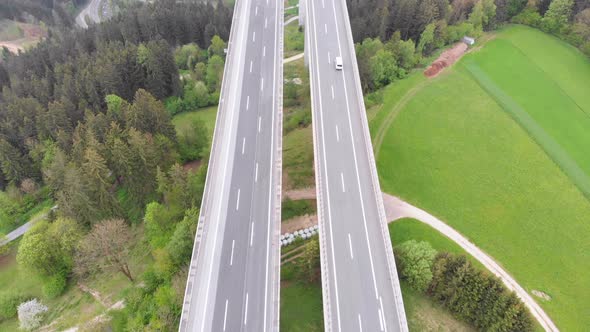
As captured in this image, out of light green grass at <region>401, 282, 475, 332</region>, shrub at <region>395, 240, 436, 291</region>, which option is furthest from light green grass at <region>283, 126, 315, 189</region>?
light green grass at <region>401, 282, 475, 332</region>

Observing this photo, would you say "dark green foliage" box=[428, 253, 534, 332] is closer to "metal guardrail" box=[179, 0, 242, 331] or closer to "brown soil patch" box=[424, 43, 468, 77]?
"metal guardrail" box=[179, 0, 242, 331]

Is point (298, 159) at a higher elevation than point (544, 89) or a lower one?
higher

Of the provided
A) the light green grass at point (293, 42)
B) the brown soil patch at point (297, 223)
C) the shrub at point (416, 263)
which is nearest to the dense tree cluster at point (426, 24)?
the light green grass at point (293, 42)

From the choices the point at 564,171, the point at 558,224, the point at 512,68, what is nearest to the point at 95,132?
the point at 558,224

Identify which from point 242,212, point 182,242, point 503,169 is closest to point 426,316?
point 242,212

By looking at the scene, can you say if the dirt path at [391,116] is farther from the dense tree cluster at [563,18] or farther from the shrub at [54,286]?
the shrub at [54,286]

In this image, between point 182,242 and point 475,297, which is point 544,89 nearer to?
point 475,297
